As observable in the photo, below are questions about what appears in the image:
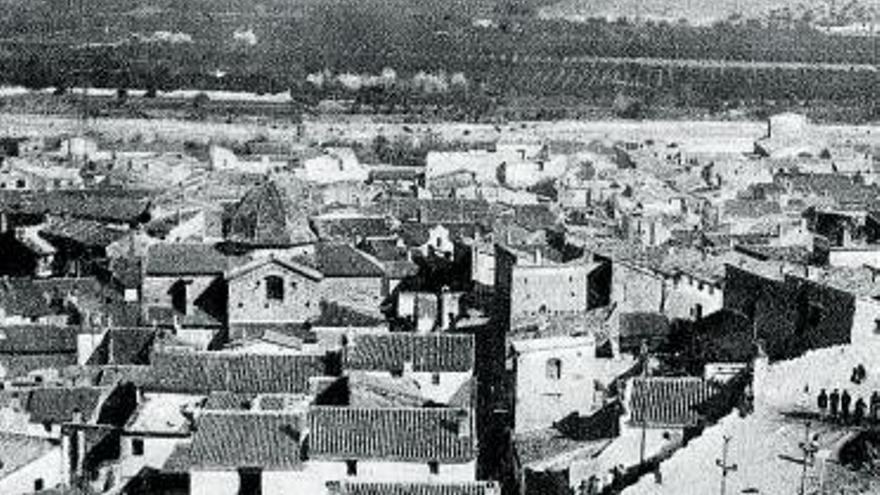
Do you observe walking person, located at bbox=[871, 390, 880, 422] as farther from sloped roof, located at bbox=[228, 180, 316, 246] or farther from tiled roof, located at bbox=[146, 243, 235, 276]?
tiled roof, located at bbox=[146, 243, 235, 276]

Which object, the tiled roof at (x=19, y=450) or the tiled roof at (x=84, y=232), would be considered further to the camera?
the tiled roof at (x=84, y=232)

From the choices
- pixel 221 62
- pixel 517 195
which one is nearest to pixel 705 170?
pixel 517 195

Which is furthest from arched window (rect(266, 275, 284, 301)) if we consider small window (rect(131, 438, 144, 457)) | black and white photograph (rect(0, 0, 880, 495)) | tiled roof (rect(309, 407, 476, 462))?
tiled roof (rect(309, 407, 476, 462))

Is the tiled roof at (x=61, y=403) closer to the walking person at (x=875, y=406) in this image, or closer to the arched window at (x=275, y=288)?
the arched window at (x=275, y=288)

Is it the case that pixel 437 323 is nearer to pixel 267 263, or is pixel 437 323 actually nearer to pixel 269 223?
pixel 267 263

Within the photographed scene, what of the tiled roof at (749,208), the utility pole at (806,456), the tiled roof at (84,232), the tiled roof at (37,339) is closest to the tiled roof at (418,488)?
the utility pole at (806,456)

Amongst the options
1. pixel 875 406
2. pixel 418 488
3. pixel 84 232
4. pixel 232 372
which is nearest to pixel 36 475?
pixel 232 372

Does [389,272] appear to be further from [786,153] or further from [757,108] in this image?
[757,108]
